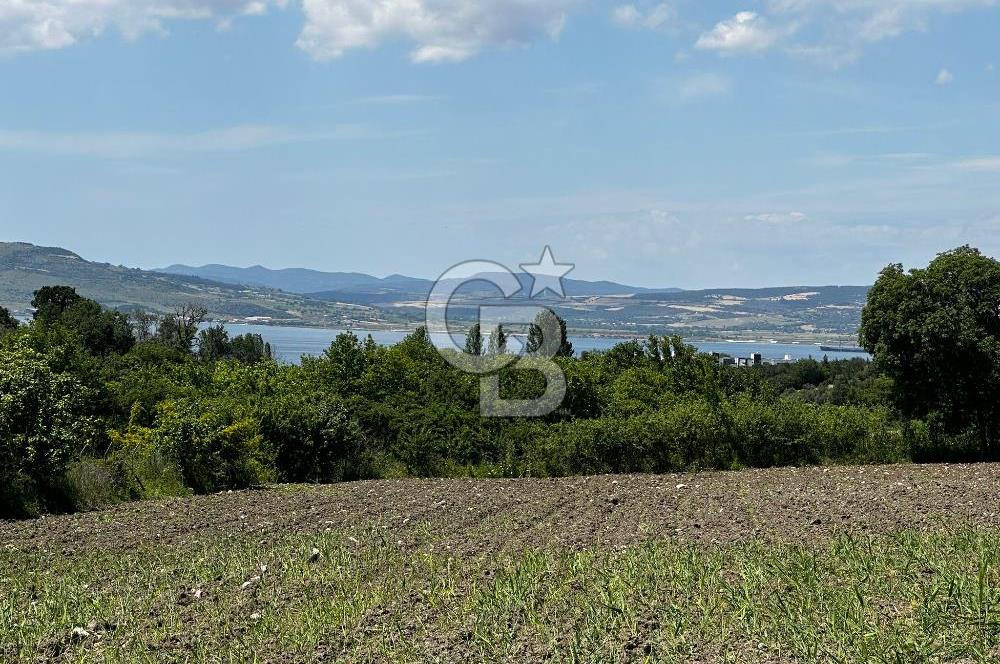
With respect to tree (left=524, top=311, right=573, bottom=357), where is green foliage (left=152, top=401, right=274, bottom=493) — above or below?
below

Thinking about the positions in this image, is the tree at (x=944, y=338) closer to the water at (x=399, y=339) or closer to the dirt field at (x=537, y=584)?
the dirt field at (x=537, y=584)

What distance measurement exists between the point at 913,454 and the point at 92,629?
70.3ft

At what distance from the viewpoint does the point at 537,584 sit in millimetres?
8203

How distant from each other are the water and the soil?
15.8 m

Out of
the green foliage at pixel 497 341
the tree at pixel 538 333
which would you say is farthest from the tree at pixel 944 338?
the tree at pixel 538 333

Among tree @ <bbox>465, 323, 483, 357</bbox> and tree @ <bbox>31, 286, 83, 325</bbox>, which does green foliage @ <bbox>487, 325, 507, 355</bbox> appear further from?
tree @ <bbox>31, 286, 83, 325</bbox>

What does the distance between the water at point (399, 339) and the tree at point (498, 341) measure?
6.19ft

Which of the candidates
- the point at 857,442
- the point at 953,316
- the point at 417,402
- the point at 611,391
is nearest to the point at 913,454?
the point at 857,442

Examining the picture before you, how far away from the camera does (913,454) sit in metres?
25.2

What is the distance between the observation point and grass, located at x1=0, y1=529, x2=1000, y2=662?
6.31 meters

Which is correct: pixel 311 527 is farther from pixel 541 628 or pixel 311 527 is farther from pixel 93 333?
pixel 93 333

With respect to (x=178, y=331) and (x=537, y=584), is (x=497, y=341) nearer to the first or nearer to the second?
(x=537, y=584)

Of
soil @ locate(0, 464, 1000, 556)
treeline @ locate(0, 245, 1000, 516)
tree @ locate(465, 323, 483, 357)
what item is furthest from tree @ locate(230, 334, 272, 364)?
soil @ locate(0, 464, 1000, 556)

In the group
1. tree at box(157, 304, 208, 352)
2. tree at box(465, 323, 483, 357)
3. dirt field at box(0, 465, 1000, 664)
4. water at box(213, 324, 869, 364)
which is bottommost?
water at box(213, 324, 869, 364)
